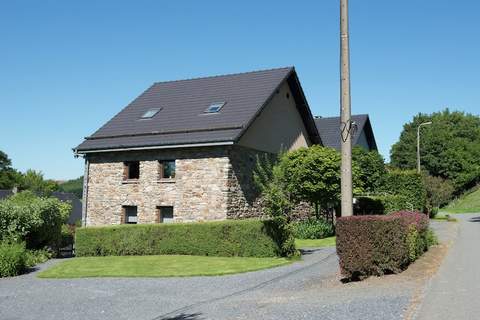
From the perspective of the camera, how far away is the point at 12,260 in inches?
647

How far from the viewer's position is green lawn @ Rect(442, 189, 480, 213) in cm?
5703

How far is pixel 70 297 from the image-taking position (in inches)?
468

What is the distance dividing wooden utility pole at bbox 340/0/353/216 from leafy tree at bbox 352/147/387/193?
80.0 ft

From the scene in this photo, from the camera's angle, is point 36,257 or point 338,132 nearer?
point 36,257

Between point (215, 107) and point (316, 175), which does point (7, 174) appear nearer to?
point (215, 107)

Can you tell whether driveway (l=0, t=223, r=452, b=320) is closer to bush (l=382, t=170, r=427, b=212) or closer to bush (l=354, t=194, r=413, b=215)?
bush (l=354, t=194, r=413, b=215)

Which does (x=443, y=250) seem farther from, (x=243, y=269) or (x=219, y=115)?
(x=219, y=115)

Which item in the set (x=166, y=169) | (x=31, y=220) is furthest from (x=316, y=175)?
(x=31, y=220)

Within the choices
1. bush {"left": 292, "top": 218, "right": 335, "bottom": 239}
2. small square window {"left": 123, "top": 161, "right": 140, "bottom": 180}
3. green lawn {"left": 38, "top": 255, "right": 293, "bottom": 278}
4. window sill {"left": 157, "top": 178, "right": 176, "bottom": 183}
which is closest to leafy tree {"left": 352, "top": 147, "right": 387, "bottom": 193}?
bush {"left": 292, "top": 218, "right": 335, "bottom": 239}

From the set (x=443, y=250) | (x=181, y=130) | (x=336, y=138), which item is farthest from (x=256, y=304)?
(x=336, y=138)

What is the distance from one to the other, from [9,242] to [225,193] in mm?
9251

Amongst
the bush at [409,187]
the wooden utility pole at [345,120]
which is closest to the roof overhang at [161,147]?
the wooden utility pole at [345,120]

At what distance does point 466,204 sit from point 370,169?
33004 millimetres

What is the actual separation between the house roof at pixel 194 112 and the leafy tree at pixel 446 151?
48141 mm
